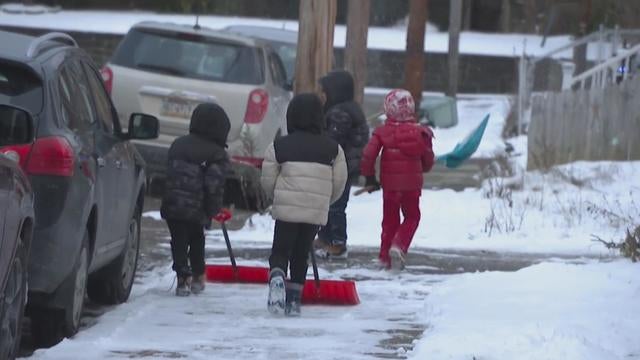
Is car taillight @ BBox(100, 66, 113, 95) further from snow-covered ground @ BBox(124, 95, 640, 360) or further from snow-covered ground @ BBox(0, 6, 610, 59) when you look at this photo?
snow-covered ground @ BBox(0, 6, 610, 59)

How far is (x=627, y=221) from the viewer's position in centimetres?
1323

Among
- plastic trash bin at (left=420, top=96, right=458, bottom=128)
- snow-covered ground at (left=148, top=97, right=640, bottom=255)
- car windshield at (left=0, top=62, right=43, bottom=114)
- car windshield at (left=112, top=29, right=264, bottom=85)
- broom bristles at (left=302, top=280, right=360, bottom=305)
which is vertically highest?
car windshield at (left=0, top=62, right=43, bottom=114)

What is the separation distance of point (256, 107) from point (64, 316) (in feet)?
24.3

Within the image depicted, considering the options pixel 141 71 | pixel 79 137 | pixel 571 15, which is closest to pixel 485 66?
pixel 571 15

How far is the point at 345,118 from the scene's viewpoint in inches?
460

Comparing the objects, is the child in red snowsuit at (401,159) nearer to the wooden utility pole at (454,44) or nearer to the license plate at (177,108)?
the license plate at (177,108)

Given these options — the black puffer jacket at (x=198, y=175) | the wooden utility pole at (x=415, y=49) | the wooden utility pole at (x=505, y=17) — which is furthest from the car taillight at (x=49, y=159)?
the wooden utility pole at (x=505, y=17)

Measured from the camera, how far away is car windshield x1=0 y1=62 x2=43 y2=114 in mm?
7613

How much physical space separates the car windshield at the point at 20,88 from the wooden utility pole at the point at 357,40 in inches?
374

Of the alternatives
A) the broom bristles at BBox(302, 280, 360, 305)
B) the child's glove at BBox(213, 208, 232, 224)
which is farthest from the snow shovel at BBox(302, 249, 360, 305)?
the child's glove at BBox(213, 208, 232, 224)

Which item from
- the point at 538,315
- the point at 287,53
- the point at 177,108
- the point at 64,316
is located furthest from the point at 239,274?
the point at 287,53

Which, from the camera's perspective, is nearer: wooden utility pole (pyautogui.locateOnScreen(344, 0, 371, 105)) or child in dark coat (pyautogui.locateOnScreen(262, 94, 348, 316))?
child in dark coat (pyautogui.locateOnScreen(262, 94, 348, 316))

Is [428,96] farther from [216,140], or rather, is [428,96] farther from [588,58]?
[216,140]

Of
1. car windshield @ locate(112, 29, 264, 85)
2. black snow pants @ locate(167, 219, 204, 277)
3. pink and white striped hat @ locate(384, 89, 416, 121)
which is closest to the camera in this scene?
black snow pants @ locate(167, 219, 204, 277)
